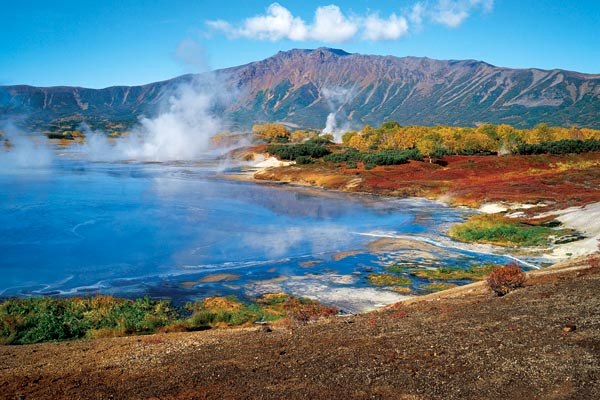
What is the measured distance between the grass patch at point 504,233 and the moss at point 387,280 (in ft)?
43.9

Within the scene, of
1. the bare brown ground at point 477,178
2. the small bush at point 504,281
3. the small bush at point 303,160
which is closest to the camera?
the small bush at point 504,281

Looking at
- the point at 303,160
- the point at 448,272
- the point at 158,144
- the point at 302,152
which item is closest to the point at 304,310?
the point at 448,272

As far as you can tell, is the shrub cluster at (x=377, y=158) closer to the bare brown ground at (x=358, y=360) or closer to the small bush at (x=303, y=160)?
the small bush at (x=303, y=160)

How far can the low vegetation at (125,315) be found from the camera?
63.4 feet

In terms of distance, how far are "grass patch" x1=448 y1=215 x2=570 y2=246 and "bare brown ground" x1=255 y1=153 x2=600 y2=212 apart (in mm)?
10645

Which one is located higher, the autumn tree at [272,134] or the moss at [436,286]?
the autumn tree at [272,134]

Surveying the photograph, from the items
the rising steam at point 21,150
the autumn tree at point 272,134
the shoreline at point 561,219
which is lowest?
the rising steam at point 21,150

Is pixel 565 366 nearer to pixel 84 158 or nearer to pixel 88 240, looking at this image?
pixel 88 240

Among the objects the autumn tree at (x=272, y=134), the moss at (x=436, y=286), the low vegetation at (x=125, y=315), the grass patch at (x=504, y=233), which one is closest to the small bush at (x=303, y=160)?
the autumn tree at (x=272, y=134)

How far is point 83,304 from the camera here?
2383 centimetres

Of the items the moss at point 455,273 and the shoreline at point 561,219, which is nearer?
the moss at point 455,273

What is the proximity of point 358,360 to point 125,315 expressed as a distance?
1232cm

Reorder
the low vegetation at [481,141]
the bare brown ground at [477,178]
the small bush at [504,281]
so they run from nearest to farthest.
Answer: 1. the small bush at [504,281]
2. the bare brown ground at [477,178]
3. the low vegetation at [481,141]

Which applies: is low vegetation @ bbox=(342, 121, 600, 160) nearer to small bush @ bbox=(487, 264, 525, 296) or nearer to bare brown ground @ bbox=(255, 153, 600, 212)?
bare brown ground @ bbox=(255, 153, 600, 212)
